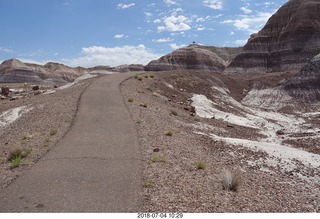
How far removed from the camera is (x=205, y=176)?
12.4 meters

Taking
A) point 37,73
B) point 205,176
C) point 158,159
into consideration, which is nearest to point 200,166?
point 205,176

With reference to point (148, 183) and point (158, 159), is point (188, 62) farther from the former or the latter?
point (148, 183)

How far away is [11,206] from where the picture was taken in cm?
900

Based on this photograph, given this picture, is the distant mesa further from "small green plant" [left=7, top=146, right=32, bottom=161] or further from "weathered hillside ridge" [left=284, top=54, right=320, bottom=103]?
"small green plant" [left=7, top=146, right=32, bottom=161]

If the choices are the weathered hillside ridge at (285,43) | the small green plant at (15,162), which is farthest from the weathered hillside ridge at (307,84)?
the small green plant at (15,162)

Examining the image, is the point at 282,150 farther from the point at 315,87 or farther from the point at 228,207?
the point at 315,87

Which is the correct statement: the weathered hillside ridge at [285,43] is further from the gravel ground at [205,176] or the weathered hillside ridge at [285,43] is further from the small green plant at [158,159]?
the small green plant at [158,159]

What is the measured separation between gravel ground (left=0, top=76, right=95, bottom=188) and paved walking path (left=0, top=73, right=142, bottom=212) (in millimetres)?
544

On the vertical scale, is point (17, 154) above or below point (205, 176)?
above

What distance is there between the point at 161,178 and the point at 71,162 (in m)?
3.60

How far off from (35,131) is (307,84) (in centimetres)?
4586

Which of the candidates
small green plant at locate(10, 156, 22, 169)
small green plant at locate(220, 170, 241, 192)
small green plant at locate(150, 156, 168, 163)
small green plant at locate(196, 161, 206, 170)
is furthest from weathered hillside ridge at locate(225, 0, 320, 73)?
small green plant at locate(10, 156, 22, 169)

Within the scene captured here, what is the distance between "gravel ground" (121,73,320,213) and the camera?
9773 mm

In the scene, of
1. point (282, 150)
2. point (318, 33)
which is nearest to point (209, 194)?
point (282, 150)
